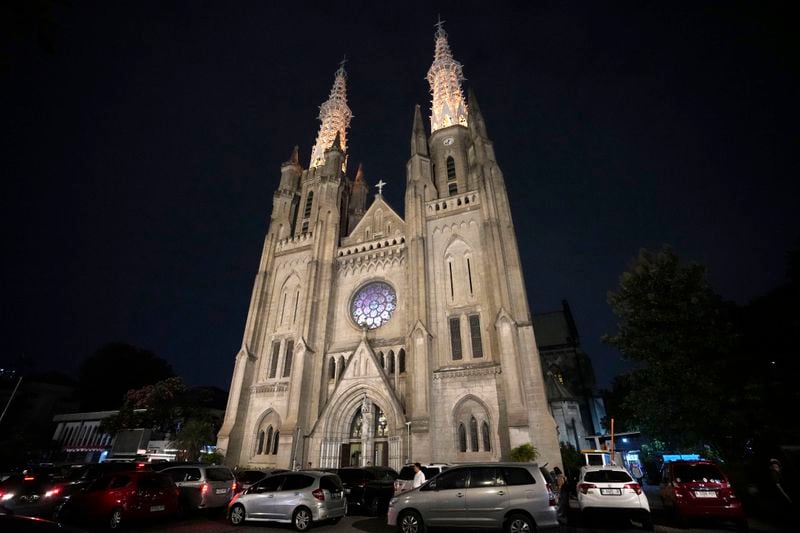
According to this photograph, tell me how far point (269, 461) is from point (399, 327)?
12.3 metres

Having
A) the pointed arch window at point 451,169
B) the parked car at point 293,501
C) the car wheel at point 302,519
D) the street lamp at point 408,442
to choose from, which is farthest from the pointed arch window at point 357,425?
the pointed arch window at point 451,169

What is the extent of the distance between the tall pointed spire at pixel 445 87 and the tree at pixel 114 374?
48302 millimetres

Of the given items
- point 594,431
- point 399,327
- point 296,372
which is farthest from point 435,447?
point 594,431

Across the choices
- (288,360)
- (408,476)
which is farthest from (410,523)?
(288,360)

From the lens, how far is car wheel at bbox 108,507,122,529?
888 cm

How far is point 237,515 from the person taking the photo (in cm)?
980

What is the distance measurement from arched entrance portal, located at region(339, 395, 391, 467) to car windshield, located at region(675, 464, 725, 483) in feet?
51.5

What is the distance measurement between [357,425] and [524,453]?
438 inches

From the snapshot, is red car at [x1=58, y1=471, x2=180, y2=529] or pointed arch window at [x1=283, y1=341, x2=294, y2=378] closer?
red car at [x1=58, y1=471, x2=180, y2=529]

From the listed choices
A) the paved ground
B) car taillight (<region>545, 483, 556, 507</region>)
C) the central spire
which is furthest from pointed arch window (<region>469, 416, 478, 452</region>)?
the central spire

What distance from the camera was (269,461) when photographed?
2411 cm

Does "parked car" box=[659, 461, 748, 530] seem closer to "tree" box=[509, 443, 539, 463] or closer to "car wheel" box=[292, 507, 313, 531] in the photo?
"tree" box=[509, 443, 539, 463]

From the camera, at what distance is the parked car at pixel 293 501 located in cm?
923

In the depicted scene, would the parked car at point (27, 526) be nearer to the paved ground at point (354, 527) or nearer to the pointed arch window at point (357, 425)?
the paved ground at point (354, 527)
